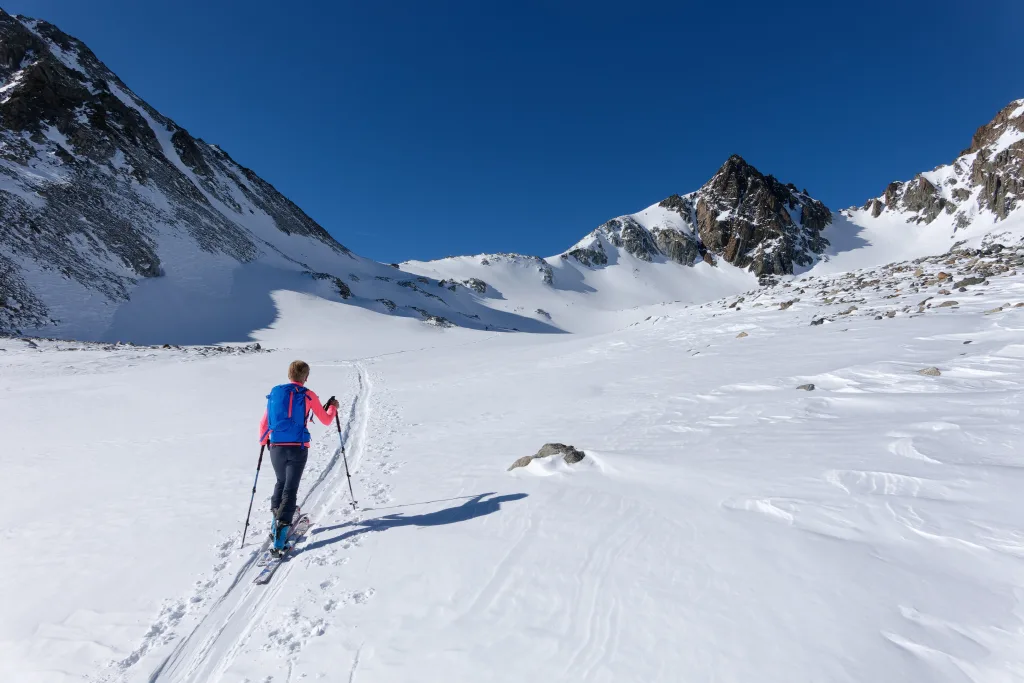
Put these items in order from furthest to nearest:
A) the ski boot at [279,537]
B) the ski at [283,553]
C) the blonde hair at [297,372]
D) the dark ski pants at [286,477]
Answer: the blonde hair at [297,372] < the dark ski pants at [286,477] < the ski boot at [279,537] < the ski at [283,553]

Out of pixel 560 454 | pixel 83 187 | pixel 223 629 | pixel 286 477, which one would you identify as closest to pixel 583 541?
pixel 560 454

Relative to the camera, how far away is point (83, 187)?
4516cm

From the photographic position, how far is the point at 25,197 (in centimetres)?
3806

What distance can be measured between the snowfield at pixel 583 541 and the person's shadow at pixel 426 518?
5cm

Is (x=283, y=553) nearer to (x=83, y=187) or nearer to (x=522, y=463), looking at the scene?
A: (x=522, y=463)

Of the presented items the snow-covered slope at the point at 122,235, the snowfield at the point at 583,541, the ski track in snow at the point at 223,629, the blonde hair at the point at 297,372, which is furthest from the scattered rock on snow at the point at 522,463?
the snow-covered slope at the point at 122,235

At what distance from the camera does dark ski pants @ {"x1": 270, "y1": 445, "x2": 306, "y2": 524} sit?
550 cm

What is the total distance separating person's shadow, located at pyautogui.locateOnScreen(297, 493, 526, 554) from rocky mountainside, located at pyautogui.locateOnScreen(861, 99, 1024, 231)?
5238 inches

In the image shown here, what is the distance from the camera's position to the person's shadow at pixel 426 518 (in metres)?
5.76

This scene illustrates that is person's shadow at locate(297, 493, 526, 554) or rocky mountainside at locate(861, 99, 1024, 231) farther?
rocky mountainside at locate(861, 99, 1024, 231)

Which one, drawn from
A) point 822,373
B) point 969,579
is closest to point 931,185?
point 822,373

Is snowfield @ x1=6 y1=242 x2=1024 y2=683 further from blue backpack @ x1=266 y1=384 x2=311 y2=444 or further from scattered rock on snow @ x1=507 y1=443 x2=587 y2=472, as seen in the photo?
blue backpack @ x1=266 y1=384 x2=311 y2=444

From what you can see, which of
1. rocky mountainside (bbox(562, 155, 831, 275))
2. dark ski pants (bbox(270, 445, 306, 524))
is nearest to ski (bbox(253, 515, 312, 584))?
dark ski pants (bbox(270, 445, 306, 524))

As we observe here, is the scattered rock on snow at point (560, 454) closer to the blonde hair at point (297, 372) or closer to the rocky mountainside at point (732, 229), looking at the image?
the blonde hair at point (297, 372)
